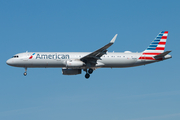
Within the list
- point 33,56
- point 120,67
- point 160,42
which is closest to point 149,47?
point 160,42

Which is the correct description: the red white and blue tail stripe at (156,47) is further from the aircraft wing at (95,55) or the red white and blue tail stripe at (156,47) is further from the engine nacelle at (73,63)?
the engine nacelle at (73,63)

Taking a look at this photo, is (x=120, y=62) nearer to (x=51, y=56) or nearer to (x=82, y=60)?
(x=82, y=60)

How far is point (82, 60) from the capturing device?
2349 inches

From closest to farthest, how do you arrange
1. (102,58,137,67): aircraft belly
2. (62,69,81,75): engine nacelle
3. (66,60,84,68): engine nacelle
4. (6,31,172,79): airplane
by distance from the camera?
(66,60,84,68): engine nacelle → (6,31,172,79): airplane → (102,58,137,67): aircraft belly → (62,69,81,75): engine nacelle

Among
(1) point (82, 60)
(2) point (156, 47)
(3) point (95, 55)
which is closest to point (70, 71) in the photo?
(1) point (82, 60)

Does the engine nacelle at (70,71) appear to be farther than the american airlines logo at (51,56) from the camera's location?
Yes

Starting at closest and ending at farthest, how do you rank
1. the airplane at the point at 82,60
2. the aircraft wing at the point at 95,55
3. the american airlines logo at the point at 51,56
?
the aircraft wing at the point at 95,55
the airplane at the point at 82,60
the american airlines logo at the point at 51,56

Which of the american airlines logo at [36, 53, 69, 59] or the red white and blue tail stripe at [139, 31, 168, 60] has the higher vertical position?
the red white and blue tail stripe at [139, 31, 168, 60]

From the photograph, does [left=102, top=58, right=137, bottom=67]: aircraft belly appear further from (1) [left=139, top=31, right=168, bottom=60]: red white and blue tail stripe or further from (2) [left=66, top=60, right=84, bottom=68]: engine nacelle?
(2) [left=66, top=60, right=84, bottom=68]: engine nacelle

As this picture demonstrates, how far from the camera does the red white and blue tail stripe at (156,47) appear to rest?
62.5 meters

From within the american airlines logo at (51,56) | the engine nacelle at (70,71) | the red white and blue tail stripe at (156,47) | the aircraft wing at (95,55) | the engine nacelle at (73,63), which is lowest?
the engine nacelle at (70,71)

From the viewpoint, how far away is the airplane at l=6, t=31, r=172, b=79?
59344mm

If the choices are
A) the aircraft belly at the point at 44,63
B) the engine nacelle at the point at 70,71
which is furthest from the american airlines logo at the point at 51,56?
the engine nacelle at the point at 70,71

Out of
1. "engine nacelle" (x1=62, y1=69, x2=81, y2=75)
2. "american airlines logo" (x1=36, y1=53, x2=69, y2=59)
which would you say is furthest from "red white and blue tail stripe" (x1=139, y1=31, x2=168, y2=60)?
"american airlines logo" (x1=36, y1=53, x2=69, y2=59)
